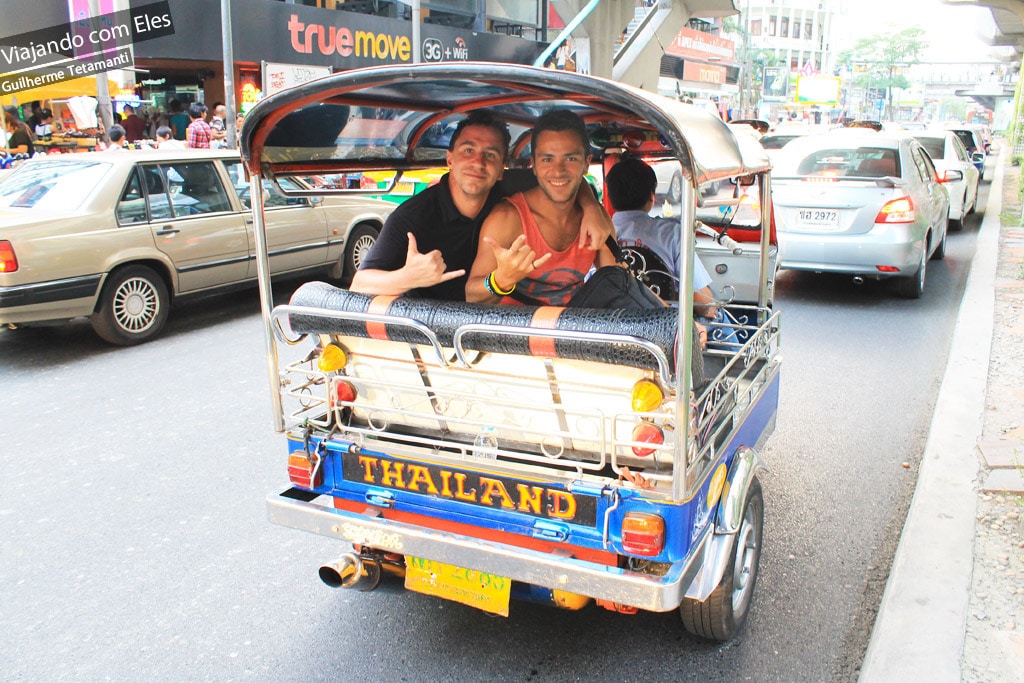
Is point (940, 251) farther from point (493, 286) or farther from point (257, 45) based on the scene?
point (257, 45)

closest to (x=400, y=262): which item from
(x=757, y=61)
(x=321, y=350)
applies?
(x=321, y=350)

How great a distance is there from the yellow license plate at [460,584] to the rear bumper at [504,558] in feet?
0.29

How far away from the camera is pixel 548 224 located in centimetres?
340

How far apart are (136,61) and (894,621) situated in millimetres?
17573

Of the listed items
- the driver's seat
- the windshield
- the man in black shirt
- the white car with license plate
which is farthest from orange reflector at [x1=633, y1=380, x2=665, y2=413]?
the white car with license plate

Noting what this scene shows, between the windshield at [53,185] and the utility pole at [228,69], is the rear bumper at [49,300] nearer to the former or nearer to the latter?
the windshield at [53,185]

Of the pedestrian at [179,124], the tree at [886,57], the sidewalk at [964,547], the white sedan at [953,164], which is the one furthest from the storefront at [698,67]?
the tree at [886,57]

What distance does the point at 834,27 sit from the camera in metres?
92.7

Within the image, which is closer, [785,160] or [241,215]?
[241,215]

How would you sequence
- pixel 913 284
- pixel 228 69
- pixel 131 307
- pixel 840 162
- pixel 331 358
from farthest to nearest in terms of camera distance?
pixel 228 69 < pixel 840 162 < pixel 913 284 < pixel 131 307 < pixel 331 358

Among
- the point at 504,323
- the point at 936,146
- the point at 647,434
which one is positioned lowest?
the point at 647,434

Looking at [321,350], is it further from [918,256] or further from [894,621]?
[918,256]

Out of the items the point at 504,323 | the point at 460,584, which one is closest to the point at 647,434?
the point at 504,323

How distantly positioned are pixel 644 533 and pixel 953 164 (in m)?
13.0
